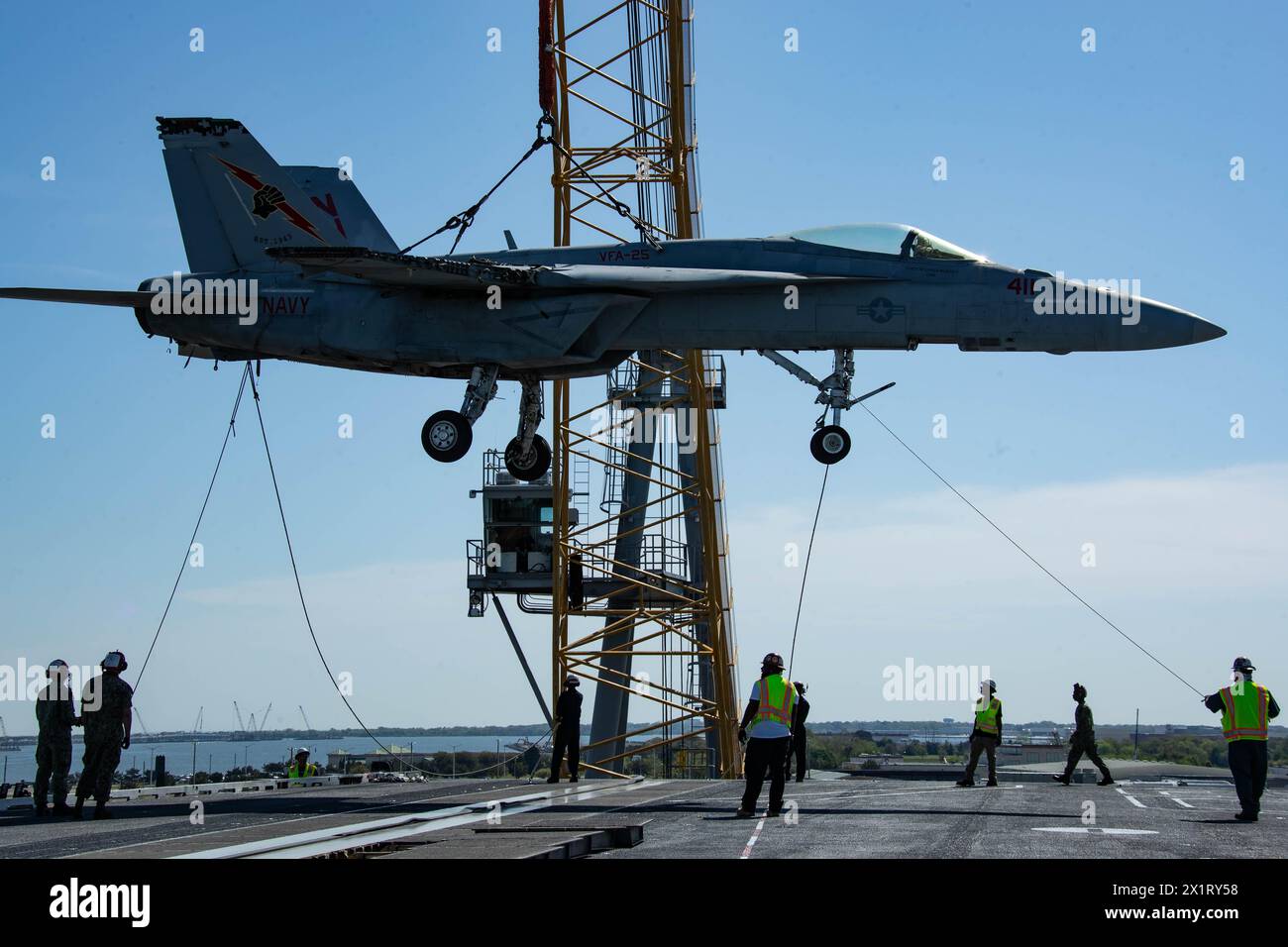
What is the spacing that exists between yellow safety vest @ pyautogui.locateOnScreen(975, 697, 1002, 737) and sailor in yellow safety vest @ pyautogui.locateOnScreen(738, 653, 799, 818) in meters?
8.91

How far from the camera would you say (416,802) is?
59.7 feet

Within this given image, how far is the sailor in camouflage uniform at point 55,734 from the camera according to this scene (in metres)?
17.0

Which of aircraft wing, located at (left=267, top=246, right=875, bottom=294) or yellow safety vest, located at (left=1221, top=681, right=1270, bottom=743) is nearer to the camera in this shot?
yellow safety vest, located at (left=1221, top=681, right=1270, bottom=743)

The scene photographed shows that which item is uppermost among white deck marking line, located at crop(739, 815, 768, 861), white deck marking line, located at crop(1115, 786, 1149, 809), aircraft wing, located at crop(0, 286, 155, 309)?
aircraft wing, located at crop(0, 286, 155, 309)

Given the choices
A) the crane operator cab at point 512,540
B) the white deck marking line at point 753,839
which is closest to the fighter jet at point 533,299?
the white deck marking line at point 753,839

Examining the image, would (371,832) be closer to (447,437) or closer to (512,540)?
(447,437)

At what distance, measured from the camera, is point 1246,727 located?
16547mm

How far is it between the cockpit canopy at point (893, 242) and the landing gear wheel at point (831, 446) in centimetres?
298

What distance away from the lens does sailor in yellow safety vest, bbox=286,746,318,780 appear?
28.7 meters

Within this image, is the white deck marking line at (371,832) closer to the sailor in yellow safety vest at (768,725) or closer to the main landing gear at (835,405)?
the sailor in yellow safety vest at (768,725)

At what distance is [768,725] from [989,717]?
925cm

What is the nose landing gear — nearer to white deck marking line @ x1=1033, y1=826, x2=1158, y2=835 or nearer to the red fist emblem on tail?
the red fist emblem on tail

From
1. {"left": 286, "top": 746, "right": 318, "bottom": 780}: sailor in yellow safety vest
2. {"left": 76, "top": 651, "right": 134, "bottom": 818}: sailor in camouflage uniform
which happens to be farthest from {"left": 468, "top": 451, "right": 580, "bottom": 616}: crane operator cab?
{"left": 76, "top": 651, "right": 134, "bottom": 818}: sailor in camouflage uniform

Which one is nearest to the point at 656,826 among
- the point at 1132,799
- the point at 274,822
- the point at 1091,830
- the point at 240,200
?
the point at 274,822
